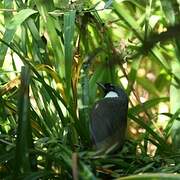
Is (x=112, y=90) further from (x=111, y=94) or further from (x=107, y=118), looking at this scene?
(x=107, y=118)

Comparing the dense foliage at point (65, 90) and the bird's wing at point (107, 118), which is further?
the bird's wing at point (107, 118)

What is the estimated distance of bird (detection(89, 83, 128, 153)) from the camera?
2.00m

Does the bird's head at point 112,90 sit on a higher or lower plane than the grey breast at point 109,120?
higher

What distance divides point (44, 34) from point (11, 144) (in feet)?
3.67

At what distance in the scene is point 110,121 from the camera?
2.24 m

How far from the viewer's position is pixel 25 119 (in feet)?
5.20

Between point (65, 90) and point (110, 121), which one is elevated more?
point (65, 90)

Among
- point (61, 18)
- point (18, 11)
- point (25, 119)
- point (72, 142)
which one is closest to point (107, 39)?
point (61, 18)

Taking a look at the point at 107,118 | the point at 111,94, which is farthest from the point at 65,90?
the point at 111,94

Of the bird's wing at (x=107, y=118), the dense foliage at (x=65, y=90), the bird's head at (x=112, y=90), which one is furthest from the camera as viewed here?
the bird's head at (x=112, y=90)

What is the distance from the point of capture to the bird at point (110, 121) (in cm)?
200

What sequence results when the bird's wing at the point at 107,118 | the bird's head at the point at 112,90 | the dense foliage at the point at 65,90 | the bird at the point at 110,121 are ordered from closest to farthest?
the dense foliage at the point at 65,90 → the bird at the point at 110,121 → the bird's wing at the point at 107,118 → the bird's head at the point at 112,90

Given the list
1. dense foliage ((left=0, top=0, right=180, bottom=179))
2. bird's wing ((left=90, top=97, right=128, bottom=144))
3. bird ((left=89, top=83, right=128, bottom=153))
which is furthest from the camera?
bird's wing ((left=90, top=97, right=128, bottom=144))

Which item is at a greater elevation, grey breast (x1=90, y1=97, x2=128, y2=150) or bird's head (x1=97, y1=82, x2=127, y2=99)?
bird's head (x1=97, y1=82, x2=127, y2=99)
